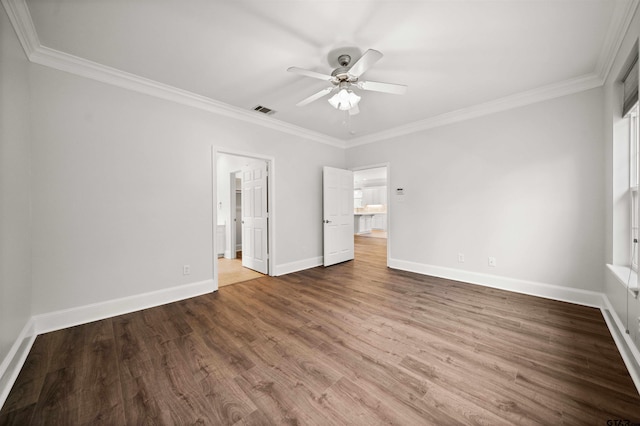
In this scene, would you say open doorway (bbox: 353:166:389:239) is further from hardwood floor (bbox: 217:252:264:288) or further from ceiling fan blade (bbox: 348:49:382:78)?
ceiling fan blade (bbox: 348:49:382:78)

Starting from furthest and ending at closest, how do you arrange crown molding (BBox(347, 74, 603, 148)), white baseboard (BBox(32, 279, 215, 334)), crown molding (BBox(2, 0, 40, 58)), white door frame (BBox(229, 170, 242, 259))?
white door frame (BBox(229, 170, 242, 259)) → crown molding (BBox(347, 74, 603, 148)) → white baseboard (BBox(32, 279, 215, 334)) → crown molding (BBox(2, 0, 40, 58))

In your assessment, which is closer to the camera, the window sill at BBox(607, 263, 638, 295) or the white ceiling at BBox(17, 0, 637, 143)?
the white ceiling at BBox(17, 0, 637, 143)

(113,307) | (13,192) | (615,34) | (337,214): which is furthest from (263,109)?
(615,34)

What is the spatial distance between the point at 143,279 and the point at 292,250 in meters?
2.30

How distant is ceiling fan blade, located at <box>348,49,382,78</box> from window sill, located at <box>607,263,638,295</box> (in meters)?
2.74

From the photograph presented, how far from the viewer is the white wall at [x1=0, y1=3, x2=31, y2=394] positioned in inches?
65.2

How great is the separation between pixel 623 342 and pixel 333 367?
7.90ft

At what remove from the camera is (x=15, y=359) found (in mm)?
1756

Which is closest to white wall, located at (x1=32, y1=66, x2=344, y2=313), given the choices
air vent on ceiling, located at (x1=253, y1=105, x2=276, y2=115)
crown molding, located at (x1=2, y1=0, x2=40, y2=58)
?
crown molding, located at (x1=2, y1=0, x2=40, y2=58)

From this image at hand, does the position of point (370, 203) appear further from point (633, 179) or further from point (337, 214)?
point (633, 179)

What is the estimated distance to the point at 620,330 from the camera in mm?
2070

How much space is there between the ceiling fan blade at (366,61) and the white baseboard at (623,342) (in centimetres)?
292

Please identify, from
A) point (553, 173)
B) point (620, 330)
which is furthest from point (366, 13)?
point (620, 330)

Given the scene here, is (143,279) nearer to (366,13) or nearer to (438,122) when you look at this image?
(366,13)
